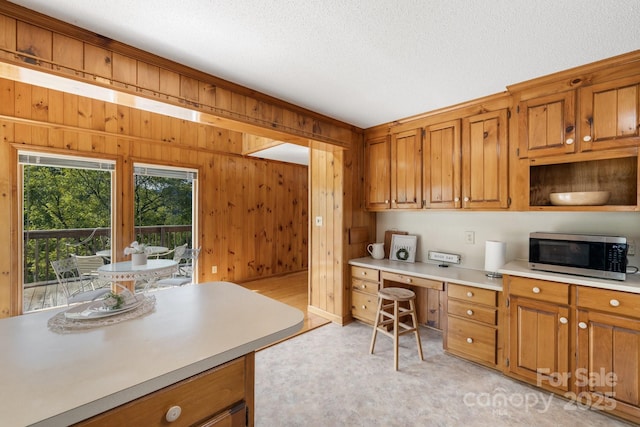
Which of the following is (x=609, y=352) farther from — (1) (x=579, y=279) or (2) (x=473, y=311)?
(2) (x=473, y=311)

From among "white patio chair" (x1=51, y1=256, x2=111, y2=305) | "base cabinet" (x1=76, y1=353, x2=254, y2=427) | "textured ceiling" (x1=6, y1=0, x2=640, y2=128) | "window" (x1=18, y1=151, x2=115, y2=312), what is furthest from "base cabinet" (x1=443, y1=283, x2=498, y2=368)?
"window" (x1=18, y1=151, x2=115, y2=312)

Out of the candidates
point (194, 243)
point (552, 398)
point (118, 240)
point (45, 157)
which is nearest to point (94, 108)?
point (45, 157)

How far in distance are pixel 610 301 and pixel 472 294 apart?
0.85 m

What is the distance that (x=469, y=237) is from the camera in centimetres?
297

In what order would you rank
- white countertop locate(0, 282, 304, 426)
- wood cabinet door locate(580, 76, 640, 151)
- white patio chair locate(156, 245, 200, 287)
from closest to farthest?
white countertop locate(0, 282, 304, 426), wood cabinet door locate(580, 76, 640, 151), white patio chair locate(156, 245, 200, 287)

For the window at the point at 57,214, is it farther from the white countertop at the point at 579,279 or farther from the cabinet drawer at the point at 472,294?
the white countertop at the point at 579,279

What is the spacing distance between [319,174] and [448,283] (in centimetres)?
199

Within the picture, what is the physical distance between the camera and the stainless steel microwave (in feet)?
6.18

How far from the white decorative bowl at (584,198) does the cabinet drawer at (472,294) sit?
2.94 ft

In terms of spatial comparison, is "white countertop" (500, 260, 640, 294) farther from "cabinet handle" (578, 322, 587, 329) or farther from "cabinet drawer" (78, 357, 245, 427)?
"cabinet drawer" (78, 357, 245, 427)

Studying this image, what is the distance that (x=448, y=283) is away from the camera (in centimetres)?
258

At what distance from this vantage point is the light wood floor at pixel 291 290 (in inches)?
138

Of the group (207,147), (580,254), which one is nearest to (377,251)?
(580,254)

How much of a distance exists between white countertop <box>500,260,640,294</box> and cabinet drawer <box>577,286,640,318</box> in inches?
1.4
